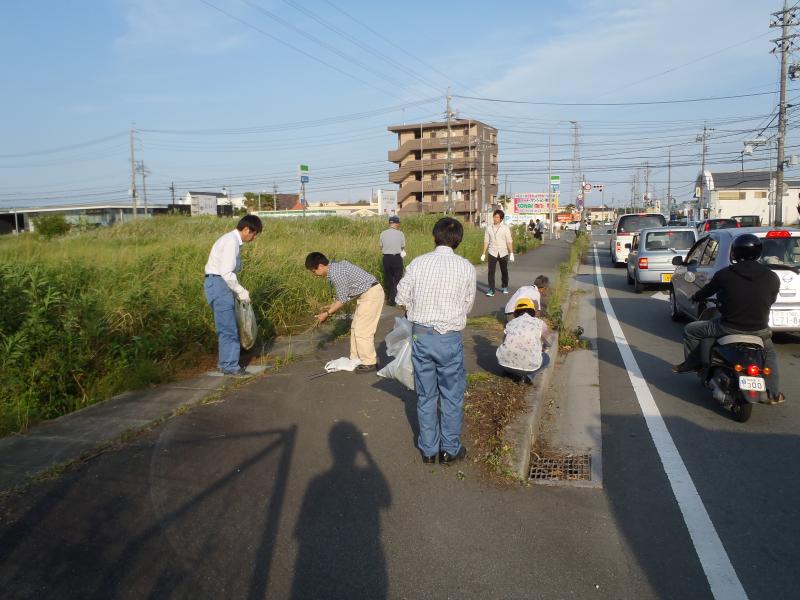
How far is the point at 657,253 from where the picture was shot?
1567cm

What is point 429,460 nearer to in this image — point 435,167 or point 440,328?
point 440,328

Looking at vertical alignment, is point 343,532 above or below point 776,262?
below

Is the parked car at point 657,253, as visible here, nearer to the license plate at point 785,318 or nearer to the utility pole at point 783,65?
the license plate at point 785,318

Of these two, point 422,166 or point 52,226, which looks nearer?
point 52,226

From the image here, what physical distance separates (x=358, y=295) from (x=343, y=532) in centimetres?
374

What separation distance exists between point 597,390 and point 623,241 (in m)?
17.4

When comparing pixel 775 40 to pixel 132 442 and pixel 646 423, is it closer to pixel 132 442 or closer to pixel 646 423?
pixel 646 423

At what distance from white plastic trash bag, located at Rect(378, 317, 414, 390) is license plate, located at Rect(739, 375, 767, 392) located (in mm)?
2952

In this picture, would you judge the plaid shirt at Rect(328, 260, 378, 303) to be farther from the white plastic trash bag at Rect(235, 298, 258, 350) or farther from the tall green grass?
the tall green grass

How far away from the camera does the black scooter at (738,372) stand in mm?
5602

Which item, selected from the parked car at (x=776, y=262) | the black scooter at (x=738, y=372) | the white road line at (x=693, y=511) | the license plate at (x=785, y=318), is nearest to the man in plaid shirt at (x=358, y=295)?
the white road line at (x=693, y=511)

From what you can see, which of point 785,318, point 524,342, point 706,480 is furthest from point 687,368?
point 785,318

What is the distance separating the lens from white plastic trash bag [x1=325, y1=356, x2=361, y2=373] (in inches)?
294

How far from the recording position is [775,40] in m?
31.3
